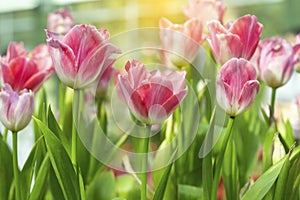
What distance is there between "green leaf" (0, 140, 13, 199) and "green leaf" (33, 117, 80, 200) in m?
0.08

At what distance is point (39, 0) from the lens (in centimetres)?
432

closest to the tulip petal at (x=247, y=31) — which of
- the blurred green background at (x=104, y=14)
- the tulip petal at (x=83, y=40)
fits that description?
the tulip petal at (x=83, y=40)

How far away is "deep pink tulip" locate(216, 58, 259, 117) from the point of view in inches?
18.3

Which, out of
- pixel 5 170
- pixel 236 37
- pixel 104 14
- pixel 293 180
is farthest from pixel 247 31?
pixel 104 14

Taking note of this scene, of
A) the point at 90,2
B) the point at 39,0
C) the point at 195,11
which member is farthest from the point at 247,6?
the point at 195,11

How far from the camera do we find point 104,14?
482 cm

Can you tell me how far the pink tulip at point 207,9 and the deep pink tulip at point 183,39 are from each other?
2.4 inches

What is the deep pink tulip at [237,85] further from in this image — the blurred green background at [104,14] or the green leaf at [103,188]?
the blurred green background at [104,14]

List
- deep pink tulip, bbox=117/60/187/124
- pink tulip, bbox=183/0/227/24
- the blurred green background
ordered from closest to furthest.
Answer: deep pink tulip, bbox=117/60/187/124, pink tulip, bbox=183/0/227/24, the blurred green background

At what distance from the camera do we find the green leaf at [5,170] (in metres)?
0.56

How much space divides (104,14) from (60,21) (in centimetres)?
415

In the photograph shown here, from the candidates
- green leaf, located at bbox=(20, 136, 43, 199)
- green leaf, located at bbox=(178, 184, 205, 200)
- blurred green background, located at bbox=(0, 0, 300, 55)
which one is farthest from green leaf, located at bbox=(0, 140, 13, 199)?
blurred green background, located at bbox=(0, 0, 300, 55)

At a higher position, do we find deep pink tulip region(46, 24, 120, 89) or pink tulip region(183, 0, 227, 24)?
pink tulip region(183, 0, 227, 24)

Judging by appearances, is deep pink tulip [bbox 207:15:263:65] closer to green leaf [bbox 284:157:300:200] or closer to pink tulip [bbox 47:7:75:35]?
green leaf [bbox 284:157:300:200]
